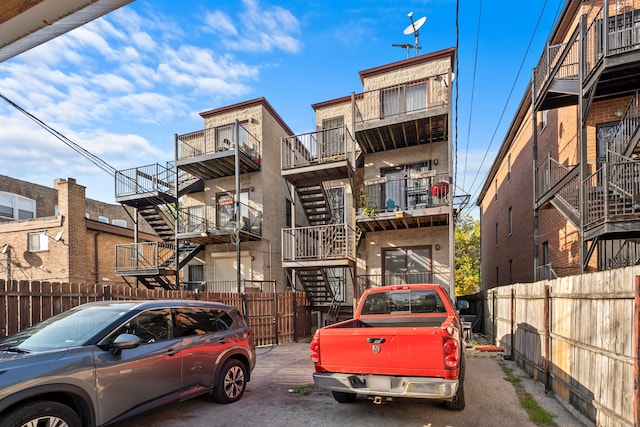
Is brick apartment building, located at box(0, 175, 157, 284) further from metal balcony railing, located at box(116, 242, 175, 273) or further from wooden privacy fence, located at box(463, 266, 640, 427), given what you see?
wooden privacy fence, located at box(463, 266, 640, 427)

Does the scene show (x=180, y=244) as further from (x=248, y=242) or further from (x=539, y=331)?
(x=539, y=331)

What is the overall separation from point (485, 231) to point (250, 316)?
2236 centimetres

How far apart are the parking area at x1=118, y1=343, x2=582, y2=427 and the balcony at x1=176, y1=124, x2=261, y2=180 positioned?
10150mm

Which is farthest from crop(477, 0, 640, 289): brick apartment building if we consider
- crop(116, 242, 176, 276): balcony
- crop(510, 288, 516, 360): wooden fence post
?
crop(116, 242, 176, 276): balcony

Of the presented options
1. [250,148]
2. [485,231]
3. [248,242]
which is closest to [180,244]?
[248,242]

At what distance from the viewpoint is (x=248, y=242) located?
1547 cm

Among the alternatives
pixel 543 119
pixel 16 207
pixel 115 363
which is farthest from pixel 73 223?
pixel 543 119

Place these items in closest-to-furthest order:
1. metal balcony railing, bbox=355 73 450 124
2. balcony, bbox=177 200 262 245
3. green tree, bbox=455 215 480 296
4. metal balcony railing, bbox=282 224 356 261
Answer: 1. metal balcony railing, bbox=282 224 356 261
2. metal balcony railing, bbox=355 73 450 124
3. balcony, bbox=177 200 262 245
4. green tree, bbox=455 215 480 296

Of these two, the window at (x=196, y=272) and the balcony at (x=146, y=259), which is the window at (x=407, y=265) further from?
the balcony at (x=146, y=259)

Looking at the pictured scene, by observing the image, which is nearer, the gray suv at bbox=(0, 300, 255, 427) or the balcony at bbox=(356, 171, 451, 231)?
the gray suv at bbox=(0, 300, 255, 427)

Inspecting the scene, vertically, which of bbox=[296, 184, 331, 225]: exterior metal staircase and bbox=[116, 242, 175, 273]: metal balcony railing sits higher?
bbox=[296, 184, 331, 225]: exterior metal staircase

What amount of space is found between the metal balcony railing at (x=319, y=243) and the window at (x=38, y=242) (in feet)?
43.5

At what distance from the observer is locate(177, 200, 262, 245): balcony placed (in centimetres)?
1452

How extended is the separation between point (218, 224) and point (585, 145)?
1284cm
